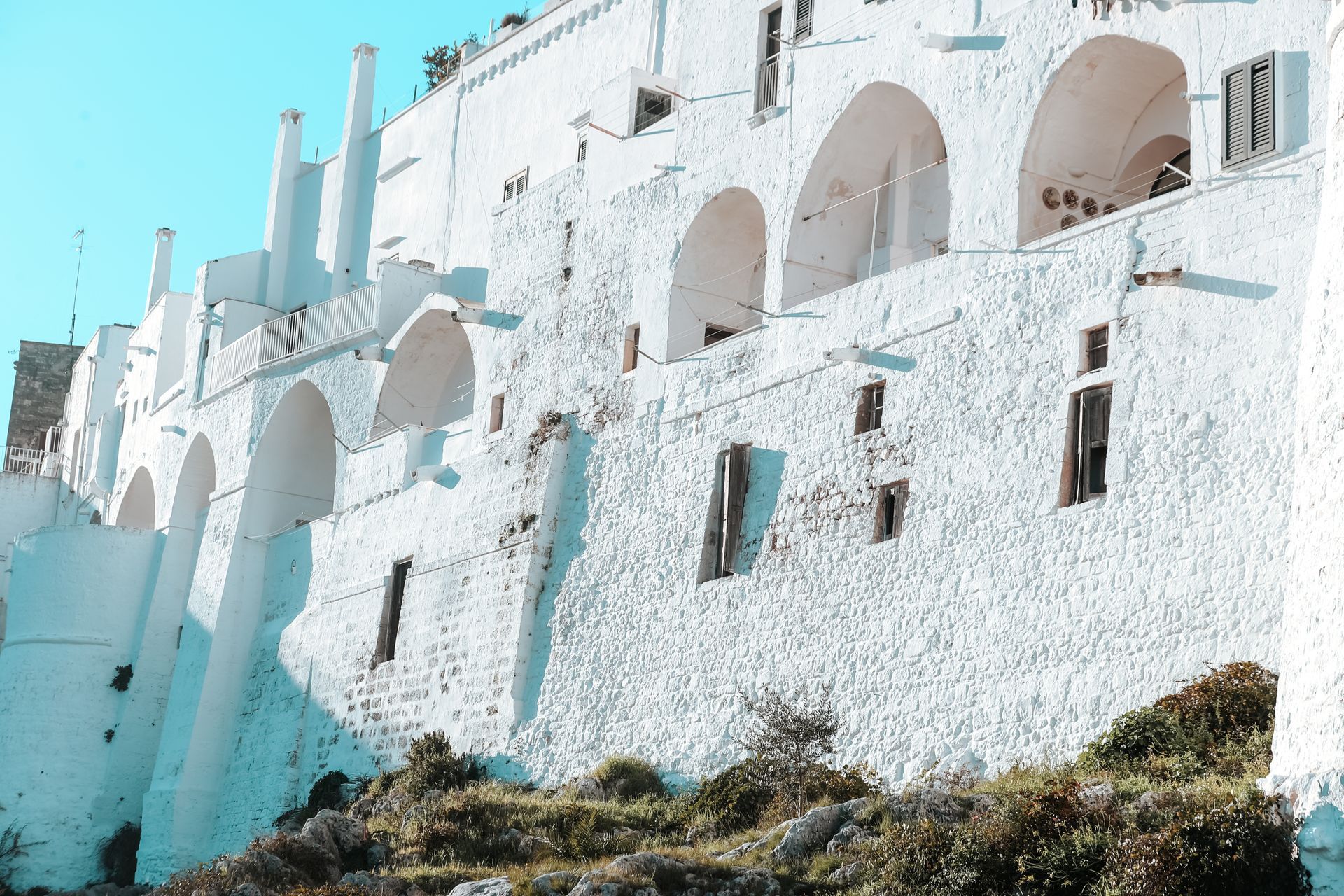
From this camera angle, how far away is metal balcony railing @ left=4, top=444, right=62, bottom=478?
41344mm

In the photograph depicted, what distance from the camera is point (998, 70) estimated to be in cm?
1770

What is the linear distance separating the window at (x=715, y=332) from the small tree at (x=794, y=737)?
19.1ft

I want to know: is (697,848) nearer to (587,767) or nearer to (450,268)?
(587,767)

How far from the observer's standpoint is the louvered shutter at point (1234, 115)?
49.7ft

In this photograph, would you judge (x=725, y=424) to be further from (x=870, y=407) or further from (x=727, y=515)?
(x=870, y=407)

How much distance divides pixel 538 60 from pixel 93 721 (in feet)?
43.8

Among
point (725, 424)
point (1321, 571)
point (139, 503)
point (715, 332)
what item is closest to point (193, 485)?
point (139, 503)

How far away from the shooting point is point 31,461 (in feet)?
140

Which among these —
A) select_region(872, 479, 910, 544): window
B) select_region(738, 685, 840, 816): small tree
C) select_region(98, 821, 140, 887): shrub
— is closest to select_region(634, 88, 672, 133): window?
select_region(872, 479, 910, 544): window

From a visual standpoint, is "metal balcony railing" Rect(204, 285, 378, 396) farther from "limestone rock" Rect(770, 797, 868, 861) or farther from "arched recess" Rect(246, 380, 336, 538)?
"limestone rock" Rect(770, 797, 868, 861)

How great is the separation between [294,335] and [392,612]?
7107mm

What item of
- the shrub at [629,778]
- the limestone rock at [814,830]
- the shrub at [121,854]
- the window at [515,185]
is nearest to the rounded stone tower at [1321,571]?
the limestone rock at [814,830]

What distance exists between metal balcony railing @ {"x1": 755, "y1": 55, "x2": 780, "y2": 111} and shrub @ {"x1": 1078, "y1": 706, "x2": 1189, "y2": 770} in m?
9.82

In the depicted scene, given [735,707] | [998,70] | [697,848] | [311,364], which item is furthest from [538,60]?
[697,848]
